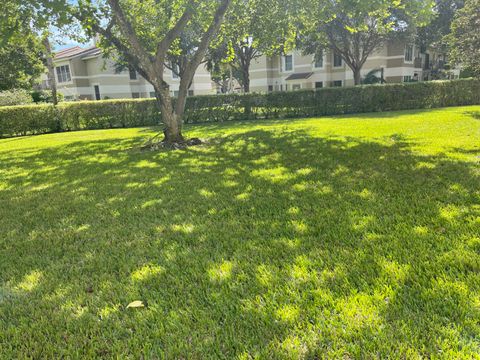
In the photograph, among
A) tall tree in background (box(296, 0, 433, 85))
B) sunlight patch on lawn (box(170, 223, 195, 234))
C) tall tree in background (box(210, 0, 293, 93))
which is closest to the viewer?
sunlight patch on lawn (box(170, 223, 195, 234))

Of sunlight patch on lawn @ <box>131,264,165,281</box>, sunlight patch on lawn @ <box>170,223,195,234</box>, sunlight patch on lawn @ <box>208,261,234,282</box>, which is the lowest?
sunlight patch on lawn @ <box>131,264,165,281</box>

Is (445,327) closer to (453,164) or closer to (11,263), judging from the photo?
(11,263)

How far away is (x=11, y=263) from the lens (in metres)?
3.38

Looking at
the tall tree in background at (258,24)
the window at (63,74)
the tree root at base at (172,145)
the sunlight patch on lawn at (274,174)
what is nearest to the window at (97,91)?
the window at (63,74)

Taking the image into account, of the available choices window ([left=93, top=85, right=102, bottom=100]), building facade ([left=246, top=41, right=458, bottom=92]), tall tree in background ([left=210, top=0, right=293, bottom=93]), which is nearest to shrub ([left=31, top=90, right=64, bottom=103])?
window ([left=93, top=85, right=102, bottom=100])

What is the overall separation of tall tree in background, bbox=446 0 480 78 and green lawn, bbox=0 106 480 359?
34.6 ft

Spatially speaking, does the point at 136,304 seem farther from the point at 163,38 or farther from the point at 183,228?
the point at 163,38

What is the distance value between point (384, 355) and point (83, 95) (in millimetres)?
40002

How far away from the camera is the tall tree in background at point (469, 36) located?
13.8 meters

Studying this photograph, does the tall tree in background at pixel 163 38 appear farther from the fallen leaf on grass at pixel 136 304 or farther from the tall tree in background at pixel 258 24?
the fallen leaf on grass at pixel 136 304

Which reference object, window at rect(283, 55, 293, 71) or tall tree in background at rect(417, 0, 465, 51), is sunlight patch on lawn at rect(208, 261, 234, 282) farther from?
window at rect(283, 55, 293, 71)

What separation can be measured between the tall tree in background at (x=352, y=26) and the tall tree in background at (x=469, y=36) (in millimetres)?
2094

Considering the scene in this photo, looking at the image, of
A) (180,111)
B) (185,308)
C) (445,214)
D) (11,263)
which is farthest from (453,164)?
(180,111)

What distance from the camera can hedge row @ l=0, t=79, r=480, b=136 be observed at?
61.1 ft
